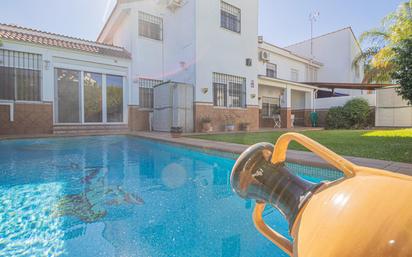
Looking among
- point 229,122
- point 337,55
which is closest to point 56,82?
point 229,122

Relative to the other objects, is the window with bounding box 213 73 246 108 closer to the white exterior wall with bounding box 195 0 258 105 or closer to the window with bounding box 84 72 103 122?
the white exterior wall with bounding box 195 0 258 105

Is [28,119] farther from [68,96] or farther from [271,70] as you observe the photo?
[271,70]

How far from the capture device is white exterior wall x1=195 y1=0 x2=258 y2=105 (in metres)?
10.2

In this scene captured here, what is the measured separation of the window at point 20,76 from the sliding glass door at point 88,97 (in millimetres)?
733

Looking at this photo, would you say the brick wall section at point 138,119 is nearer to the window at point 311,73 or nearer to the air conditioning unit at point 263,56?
the air conditioning unit at point 263,56

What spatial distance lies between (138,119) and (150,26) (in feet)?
16.7

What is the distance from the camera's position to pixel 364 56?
1401 centimetres

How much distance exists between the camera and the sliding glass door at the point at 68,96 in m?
9.64

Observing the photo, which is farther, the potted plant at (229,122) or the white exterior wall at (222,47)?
the potted plant at (229,122)

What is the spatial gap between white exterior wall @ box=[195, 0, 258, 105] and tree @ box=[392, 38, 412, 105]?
22.0 ft

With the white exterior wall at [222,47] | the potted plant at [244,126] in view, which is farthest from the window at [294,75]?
the potted plant at [244,126]

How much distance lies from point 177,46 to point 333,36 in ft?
54.1

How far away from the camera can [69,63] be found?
9.75 metres

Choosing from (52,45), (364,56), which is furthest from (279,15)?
(52,45)
